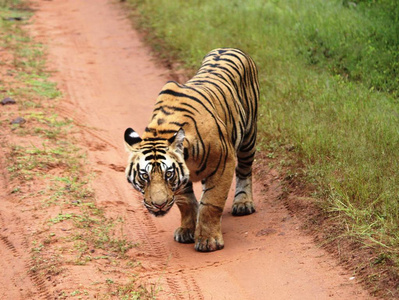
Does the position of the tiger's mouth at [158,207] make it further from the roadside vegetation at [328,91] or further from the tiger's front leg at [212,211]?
the roadside vegetation at [328,91]

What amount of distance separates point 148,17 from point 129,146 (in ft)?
24.8

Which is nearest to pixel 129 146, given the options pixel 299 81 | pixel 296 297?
pixel 296 297

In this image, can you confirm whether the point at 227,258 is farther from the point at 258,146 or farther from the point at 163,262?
the point at 258,146

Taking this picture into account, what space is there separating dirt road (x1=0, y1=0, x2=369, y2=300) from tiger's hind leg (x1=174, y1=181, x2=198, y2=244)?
0.39 feet

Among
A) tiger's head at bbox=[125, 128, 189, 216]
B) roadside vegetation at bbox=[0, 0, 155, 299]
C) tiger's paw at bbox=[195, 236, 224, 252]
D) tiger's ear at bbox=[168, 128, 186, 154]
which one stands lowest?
roadside vegetation at bbox=[0, 0, 155, 299]

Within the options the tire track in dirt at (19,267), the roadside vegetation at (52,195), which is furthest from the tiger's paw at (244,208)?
the tire track in dirt at (19,267)

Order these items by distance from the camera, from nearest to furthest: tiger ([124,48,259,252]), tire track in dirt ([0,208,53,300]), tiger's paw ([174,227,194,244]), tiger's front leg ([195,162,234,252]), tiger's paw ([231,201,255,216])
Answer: tire track in dirt ([0,208,53,300])
tiger ([124,48,259,252])
tiger's front leg ([195,162,234,252])
tiger's paw ([174,227,194,244])
tiger's paw ([231,201,255,216])

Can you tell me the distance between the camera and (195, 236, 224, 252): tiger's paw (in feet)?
17.4

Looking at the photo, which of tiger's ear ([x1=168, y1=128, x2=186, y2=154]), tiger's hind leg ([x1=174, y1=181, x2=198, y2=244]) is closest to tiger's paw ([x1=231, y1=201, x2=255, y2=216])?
tiger's hind leg ([x1=174, y1=181, x2=198, y2=244])

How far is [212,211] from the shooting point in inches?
208

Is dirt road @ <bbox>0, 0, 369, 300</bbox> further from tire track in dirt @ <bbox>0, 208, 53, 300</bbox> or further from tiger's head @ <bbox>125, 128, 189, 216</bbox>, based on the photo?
tiger's head @ <bbox>125, 128, 189, 216</bbox>

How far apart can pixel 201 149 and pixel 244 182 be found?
1.18 m

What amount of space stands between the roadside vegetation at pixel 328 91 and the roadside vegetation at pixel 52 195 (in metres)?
1.72

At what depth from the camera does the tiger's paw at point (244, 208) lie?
608cm
